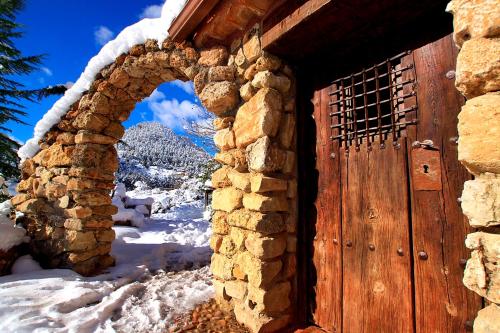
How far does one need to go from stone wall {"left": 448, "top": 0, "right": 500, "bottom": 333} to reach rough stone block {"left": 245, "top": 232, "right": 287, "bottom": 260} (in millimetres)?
1044

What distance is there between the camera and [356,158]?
1.70 metres

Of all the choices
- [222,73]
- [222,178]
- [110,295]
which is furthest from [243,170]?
[110,295]

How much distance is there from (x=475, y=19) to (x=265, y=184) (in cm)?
123

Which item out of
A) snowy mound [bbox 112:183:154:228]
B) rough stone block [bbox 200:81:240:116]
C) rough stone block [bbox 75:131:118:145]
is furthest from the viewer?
snowy mound [bbox 112:183:154:228]

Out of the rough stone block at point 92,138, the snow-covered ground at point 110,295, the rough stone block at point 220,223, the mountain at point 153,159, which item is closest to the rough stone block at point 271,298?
the rough stone block at point 220,223

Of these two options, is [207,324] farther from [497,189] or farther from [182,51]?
[182,51]

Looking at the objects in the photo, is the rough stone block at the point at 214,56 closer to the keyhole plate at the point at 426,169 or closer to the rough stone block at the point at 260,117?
the rough stone block at the point at 260,117

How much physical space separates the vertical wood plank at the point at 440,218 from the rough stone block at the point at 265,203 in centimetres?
77

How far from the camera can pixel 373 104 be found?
1.64 meters

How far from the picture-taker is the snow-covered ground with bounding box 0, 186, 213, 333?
6.52 ft

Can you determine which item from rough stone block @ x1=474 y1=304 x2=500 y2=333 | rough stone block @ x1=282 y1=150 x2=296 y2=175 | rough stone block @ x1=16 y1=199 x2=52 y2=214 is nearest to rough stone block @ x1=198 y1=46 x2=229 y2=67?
rough stone block @ x1=282 y1=150 x2=296 y2=175

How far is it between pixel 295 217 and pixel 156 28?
222cm

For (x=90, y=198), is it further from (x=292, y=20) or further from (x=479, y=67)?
(x=479, y=67)

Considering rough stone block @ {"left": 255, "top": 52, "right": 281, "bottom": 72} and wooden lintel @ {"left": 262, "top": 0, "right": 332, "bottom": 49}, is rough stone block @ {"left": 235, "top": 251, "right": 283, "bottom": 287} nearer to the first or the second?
rough stone block @ {"left": 255, "top": 52, "right": 281, "bottom": 72}
